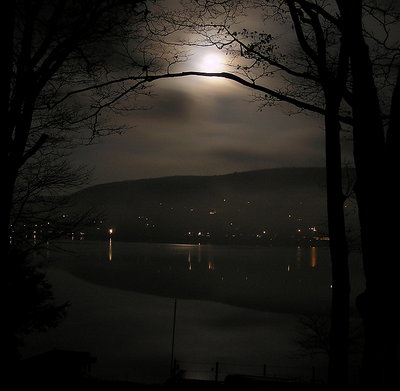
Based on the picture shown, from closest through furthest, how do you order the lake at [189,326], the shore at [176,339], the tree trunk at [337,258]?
the tree trunk at [337,258]
the shore at [176,339]
the lake at [189,326]

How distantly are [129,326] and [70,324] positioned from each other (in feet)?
27.6

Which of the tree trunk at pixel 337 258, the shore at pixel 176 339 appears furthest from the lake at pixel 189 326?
the tree trunk at pixel 337 258

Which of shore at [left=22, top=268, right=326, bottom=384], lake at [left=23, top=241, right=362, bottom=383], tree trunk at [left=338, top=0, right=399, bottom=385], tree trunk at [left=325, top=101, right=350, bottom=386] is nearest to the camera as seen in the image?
tree trunk at [left=338, top=0, right=399, bottom=385]

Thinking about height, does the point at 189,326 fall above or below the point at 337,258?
below

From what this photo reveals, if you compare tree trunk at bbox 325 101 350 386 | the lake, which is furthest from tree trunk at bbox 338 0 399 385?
the lake

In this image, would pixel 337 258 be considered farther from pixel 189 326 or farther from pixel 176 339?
pixel 189 326

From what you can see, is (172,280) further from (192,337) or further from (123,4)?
(123,4)

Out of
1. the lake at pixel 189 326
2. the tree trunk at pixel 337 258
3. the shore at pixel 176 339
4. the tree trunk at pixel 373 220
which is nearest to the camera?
the tree trunk at pixel 373 220

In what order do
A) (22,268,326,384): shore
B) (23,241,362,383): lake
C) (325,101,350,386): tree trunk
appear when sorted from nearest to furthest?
(325,101,350,386): tree trunk
(22,268,326,384): shore
(23,241,362,383): lake

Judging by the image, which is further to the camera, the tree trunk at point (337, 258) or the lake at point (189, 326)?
the lake at point (189, 326)

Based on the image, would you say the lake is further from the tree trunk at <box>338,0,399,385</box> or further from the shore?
the tree trunk at <box>338,0,399,385</box>

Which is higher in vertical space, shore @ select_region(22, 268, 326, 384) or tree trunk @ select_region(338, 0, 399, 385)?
tree trunk @ select_region(338, 0, 399, 385)

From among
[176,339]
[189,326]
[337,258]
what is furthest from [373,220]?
[189,326]

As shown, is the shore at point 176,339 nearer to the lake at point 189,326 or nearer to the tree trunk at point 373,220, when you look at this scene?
the lake at point 189,326
